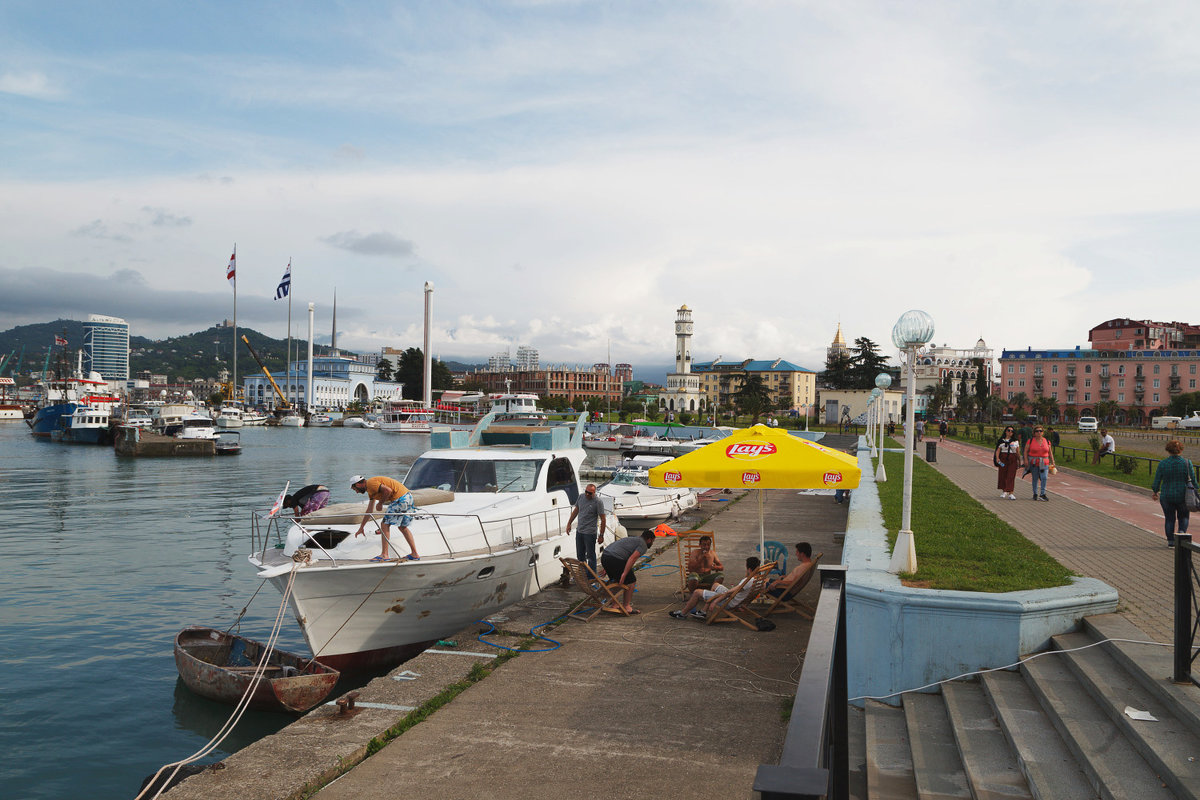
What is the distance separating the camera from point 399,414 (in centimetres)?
13612

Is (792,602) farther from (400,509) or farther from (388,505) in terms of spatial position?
(388,505)

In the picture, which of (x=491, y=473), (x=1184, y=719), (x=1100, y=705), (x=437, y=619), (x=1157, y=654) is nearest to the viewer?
(x=1184, y=719)

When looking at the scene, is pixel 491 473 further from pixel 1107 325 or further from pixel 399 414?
pixel 1107 325

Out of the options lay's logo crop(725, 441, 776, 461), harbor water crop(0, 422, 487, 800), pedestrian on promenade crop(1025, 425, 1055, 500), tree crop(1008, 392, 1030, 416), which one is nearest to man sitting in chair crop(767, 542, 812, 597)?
lay's logo crop(725, 441, 776, 461)

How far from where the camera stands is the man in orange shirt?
1026 centimetres

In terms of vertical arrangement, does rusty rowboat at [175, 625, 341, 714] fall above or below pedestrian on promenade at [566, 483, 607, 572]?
below

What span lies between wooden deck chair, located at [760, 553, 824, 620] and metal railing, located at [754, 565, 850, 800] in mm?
7034

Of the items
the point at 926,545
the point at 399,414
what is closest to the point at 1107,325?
the point at 399,414

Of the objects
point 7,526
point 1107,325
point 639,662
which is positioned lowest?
point 7,526

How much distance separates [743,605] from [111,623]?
40.3 feet

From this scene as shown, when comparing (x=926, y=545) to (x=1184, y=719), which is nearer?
(x=1184, y=719)

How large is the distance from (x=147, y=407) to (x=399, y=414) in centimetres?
3940

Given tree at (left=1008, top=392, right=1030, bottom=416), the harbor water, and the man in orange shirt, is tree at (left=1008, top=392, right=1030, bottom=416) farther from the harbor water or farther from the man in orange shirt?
the man in orange shirt

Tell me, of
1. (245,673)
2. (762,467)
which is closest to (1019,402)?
(762,467)
